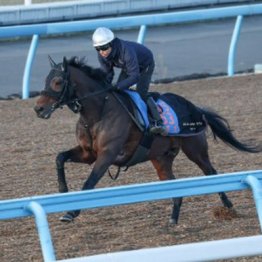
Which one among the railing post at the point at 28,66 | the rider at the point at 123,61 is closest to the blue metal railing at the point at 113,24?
the railing post at the point at 28,66

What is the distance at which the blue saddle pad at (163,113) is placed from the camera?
27.9 feet

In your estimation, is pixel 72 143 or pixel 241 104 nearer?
pixel 72 143

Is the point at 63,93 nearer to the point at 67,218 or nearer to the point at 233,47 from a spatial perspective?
the point at 67,218

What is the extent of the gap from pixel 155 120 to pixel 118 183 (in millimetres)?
1299

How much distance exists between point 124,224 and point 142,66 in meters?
1.39

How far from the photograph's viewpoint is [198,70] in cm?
1694

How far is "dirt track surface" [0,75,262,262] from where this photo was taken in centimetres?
771

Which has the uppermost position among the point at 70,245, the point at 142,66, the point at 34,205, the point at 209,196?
the point at 34,205

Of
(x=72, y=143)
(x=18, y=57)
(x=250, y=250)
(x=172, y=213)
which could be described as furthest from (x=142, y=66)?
(x=18, y=57)

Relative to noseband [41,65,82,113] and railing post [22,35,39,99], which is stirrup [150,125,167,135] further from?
railing post [22,35,39,99]

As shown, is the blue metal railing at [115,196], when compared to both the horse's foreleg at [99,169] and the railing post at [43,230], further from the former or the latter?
the horse's foreleg at [99,169]

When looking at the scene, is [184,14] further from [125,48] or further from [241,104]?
[125,48]

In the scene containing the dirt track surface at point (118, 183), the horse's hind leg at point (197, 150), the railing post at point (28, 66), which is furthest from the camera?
the railing post at point (28, 66)

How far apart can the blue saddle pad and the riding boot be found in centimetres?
5
